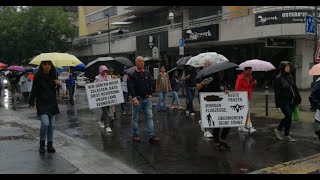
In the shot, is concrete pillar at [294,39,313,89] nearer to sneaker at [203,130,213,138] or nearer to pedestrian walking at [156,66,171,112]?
pedestrian walking at [156,66,171,112]

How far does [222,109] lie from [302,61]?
17.1m

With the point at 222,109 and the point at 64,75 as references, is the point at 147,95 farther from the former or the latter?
the point at 64,75

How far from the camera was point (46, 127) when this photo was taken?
8.29 metres

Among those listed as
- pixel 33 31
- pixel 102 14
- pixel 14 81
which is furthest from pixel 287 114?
pixel 102 14

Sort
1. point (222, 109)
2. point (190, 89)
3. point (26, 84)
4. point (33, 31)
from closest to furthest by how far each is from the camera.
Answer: point (222, 109) < point (190, 89) < point (26, 84) < point (33, 31)

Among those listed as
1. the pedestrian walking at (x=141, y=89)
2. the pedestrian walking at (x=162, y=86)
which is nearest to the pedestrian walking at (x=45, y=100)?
the pedestrian walking at (x=141, y=89)

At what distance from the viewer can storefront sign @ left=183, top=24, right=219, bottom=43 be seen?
86.1 feet

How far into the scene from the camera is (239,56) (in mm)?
29188

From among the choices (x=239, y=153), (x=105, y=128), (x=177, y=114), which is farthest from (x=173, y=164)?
(x=177, y=114)

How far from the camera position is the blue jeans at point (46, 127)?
824 centimetres

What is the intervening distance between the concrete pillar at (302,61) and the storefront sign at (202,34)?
4577 mm

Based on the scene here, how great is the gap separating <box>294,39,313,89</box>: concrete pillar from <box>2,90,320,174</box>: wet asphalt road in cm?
1269

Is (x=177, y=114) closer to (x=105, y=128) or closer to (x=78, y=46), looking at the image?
(x=105, y=128)
